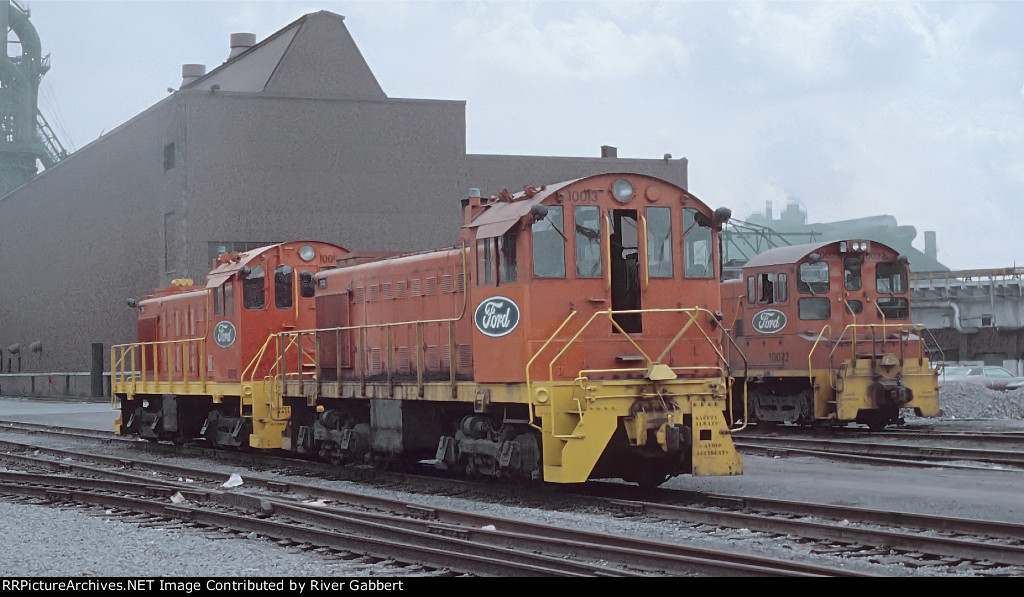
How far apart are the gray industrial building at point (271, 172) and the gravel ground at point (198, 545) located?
1118 inches

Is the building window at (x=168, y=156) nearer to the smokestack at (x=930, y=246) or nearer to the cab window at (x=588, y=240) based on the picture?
the cab window at (x=588, y=240)

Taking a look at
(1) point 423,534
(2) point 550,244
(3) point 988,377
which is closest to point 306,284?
(2) point 550,244

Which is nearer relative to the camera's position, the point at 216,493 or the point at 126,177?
the point at 216,493

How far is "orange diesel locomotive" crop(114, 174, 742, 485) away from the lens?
36.4 ft

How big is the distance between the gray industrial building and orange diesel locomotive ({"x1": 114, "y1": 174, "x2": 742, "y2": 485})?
90.7 ft

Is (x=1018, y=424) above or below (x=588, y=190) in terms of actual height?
below

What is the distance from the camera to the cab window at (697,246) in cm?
1201

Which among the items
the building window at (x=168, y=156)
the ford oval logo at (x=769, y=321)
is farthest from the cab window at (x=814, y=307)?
the building window at (x=168, y=156)

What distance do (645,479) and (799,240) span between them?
87.7 meters

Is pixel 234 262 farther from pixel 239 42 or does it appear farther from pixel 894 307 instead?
pixel 239 42

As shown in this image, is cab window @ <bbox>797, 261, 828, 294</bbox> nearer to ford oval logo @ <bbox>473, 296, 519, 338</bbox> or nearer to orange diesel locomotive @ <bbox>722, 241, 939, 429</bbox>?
orange diesel locomotive @ <bbox>722, 241, 939, 429</bbox>
